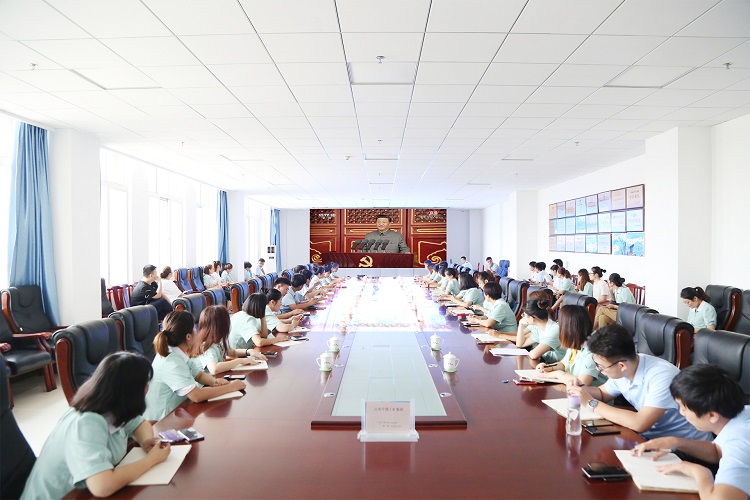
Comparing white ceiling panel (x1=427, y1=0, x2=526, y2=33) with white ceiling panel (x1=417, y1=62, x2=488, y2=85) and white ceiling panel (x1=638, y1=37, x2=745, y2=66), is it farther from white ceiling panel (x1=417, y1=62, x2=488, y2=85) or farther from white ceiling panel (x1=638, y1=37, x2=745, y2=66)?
white ceiling panel (x1=638, y1=37, x2=745, y2=66)

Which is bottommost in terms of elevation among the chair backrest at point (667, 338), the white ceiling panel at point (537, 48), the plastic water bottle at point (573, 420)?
the plastic water bottle at point (573, 420)

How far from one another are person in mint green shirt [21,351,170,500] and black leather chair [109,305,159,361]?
1395 mm

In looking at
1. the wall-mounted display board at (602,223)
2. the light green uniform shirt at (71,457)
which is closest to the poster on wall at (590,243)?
the wall-mounted display board at (602,223)

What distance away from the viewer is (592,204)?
30.1 ft

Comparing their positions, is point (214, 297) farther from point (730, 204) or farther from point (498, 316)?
point (730, 204)

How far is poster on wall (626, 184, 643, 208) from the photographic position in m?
7.45

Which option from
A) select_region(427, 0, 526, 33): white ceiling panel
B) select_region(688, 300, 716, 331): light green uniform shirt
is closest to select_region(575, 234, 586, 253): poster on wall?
select_region(688, 300, 716, 331): light green uniform shirt

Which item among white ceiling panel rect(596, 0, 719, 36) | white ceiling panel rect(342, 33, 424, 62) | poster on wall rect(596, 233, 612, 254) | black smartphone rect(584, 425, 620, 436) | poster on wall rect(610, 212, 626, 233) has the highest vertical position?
white ceiling panel rect(596, 0, 719, 36)

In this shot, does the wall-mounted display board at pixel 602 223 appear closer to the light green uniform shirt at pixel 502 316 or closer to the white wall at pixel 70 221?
the light green uniform shirt at pixel 502 316

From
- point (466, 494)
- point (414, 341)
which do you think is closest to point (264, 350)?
point (414, 341)

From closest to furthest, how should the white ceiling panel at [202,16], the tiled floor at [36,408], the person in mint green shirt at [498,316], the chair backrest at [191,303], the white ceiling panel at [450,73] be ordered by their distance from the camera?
the white ceiling panel at [202,16]
the tiled floor at [36,408]
the white ceiling panel at [450,73]
the chair backrest at [191,303]
the person in mint green shirt at [498,316]

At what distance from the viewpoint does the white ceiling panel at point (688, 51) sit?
10.6 ft

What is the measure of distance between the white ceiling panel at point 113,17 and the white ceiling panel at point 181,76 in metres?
0.59

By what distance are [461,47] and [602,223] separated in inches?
262
